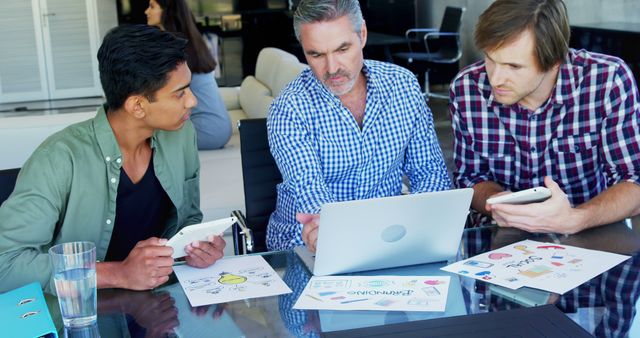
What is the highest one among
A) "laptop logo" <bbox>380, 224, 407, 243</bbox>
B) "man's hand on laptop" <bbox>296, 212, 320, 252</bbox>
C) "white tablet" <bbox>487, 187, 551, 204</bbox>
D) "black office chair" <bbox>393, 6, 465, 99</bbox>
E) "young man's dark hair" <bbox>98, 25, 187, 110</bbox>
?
"young man's dark hair" <bbox>98, 25, 187, 110</bbox>

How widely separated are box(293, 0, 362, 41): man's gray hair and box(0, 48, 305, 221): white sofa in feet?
4.94

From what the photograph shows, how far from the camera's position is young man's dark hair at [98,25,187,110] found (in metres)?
2.21

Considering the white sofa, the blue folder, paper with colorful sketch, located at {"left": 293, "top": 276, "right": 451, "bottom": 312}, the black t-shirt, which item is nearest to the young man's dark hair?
the black t-shirt

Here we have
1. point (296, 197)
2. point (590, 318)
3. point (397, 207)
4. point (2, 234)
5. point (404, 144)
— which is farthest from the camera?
point (404, 144)

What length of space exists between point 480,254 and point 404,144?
64 cm

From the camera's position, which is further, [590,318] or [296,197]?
[296,197]

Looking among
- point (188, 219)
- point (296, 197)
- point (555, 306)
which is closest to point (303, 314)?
point (555, 306)

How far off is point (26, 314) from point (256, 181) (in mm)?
1204

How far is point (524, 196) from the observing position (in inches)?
81.8

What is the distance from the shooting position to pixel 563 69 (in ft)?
8.15

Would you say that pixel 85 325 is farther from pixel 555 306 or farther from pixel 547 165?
pixel 547 165

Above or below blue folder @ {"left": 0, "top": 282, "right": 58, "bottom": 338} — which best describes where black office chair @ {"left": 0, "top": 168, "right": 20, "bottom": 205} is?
above

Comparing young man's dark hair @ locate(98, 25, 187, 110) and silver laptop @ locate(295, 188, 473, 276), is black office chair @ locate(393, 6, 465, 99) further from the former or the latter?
silver laptop @ locate(295, 188, 473, 276)

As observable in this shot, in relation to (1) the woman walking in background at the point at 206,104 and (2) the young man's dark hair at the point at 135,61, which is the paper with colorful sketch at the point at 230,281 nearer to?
(2) the young man's dark hair at the point at 135,61
